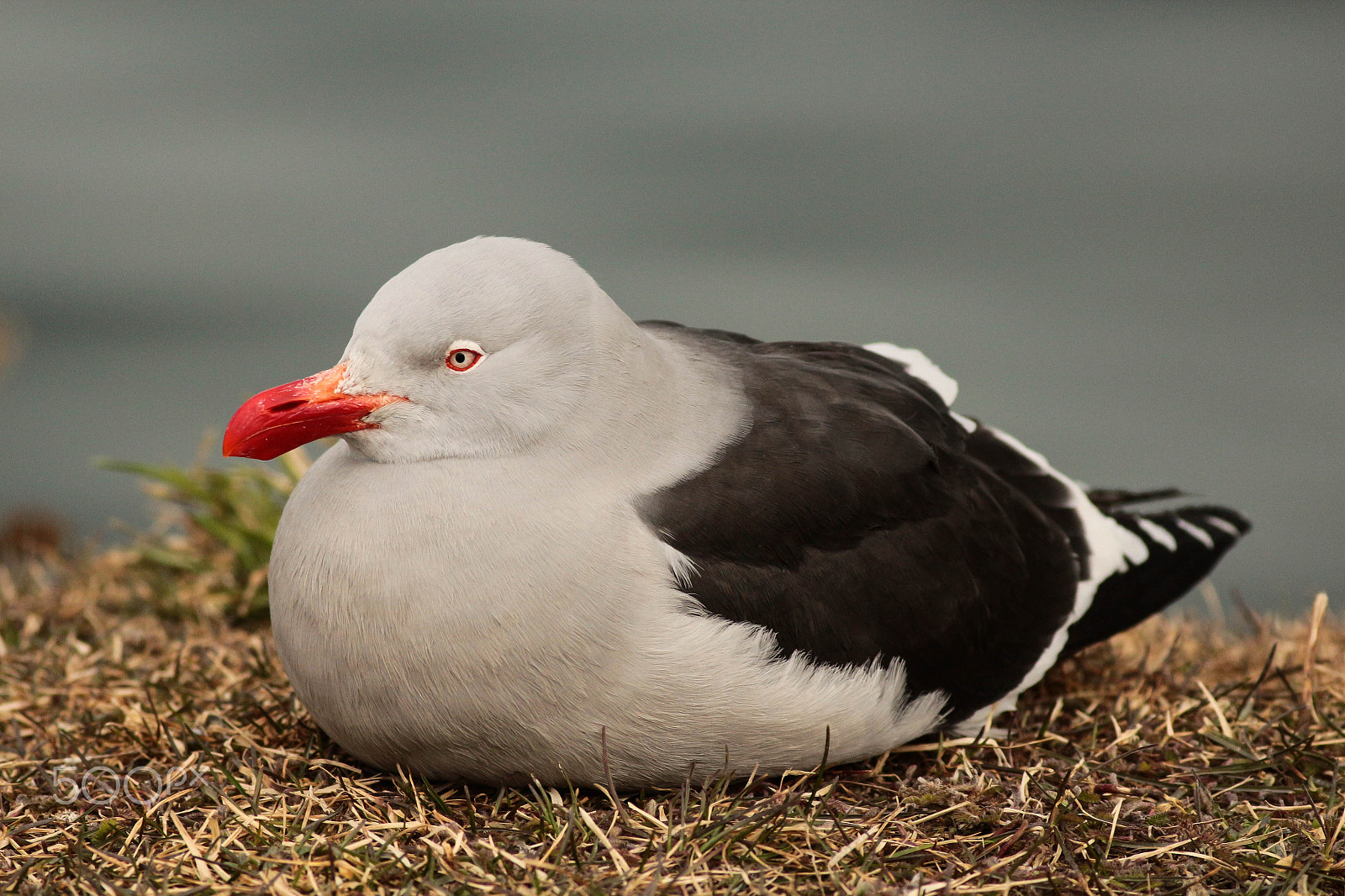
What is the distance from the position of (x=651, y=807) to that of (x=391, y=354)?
1.29m

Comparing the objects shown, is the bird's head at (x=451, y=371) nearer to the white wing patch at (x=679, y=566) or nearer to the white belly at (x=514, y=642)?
the white belly at (x=514, y=642)

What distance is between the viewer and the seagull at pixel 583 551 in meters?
3.15

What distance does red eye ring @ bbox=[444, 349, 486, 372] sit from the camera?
331cm

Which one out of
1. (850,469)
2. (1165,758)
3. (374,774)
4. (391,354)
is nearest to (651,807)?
(374,774)

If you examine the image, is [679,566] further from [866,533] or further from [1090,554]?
[1090,554]

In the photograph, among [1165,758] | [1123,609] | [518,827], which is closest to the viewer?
[518,827]

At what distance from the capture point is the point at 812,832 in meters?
3.09

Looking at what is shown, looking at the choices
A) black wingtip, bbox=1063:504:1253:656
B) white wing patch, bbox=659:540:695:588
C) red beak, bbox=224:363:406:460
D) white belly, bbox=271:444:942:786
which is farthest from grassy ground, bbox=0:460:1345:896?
red beak, bbox=224:363:406:460

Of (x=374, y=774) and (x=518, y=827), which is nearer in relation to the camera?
(x=518, y=827)

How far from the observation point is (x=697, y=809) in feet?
10.7

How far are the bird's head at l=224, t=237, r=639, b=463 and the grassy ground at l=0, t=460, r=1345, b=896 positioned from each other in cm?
86

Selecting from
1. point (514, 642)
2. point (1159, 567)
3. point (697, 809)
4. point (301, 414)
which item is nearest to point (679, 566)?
point (514, 642)

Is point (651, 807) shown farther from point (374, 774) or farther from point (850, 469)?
point (850, 469)

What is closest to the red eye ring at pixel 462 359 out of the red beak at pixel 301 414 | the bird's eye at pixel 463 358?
the bird's eye at pixel 463 358
